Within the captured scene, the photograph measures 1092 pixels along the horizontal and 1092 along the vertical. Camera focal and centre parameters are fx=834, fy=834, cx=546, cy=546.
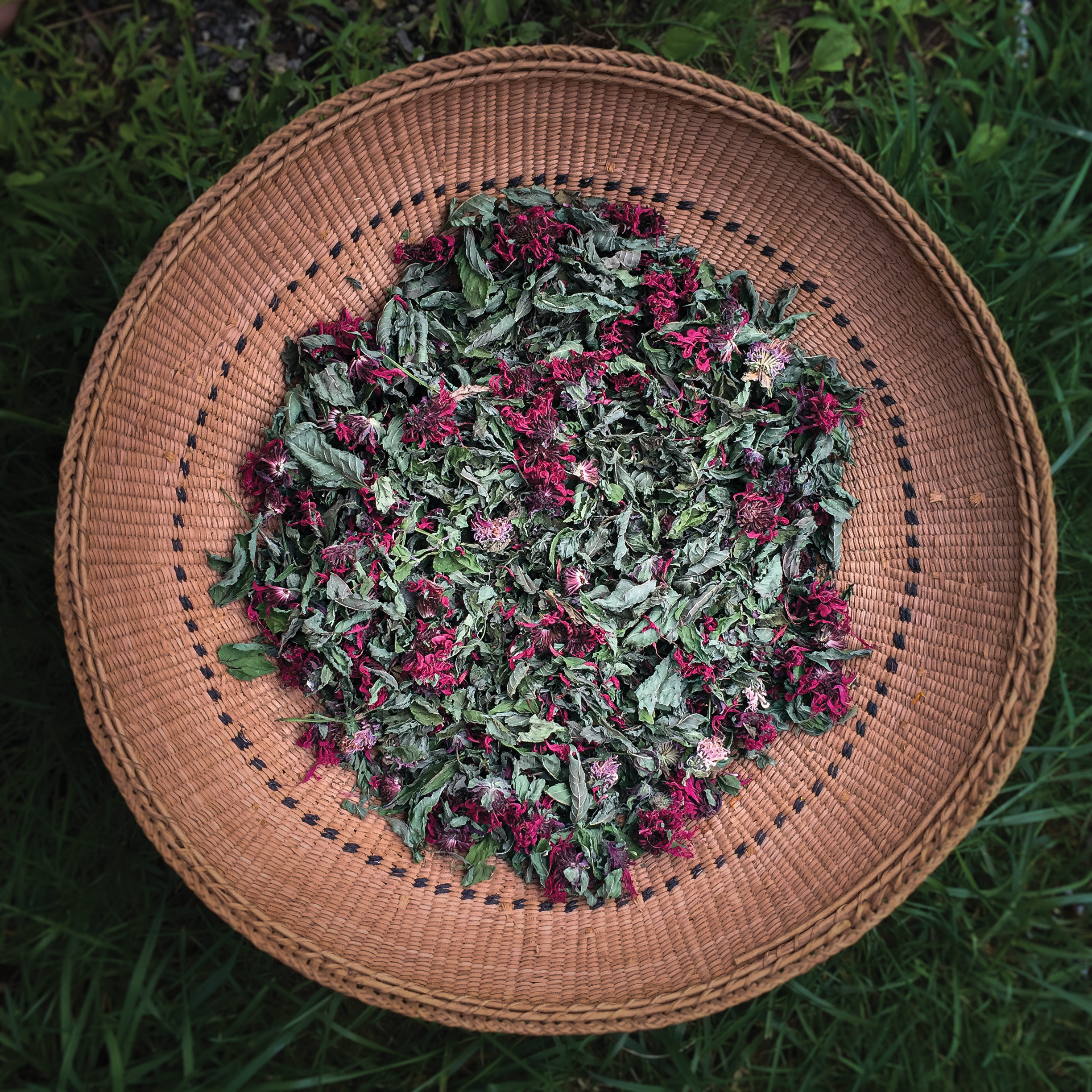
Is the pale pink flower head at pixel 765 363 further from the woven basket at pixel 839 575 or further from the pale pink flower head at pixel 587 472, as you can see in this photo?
the pale pink flower head at pixel 587 472

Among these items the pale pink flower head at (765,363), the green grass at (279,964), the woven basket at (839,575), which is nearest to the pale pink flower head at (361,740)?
the woven basket at (839,575)

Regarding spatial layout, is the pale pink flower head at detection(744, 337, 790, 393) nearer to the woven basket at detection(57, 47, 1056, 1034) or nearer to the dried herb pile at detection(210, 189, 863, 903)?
the dried herb pile at detection(210, 189, 863, 903)

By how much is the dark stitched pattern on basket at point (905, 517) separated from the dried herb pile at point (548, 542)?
7 cm

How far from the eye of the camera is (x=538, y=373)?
7.82 ft

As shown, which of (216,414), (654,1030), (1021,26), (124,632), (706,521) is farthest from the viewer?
(1021,26)

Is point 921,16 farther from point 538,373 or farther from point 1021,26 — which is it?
point 538,373

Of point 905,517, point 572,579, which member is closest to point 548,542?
point 572,579

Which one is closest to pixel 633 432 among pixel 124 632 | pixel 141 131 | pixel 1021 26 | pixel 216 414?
pixel 216 414

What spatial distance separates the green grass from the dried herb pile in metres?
0.74

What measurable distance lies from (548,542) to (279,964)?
1.54 meters

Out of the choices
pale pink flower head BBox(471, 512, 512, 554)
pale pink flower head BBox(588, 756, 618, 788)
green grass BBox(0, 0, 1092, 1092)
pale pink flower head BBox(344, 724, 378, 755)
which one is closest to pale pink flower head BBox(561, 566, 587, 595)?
pale pink flower head BBox(471, 512, 512, 554)

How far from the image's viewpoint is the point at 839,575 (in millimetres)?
2545

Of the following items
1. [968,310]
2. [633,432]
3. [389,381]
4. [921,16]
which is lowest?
[389,381]

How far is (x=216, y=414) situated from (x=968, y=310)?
2.02m
